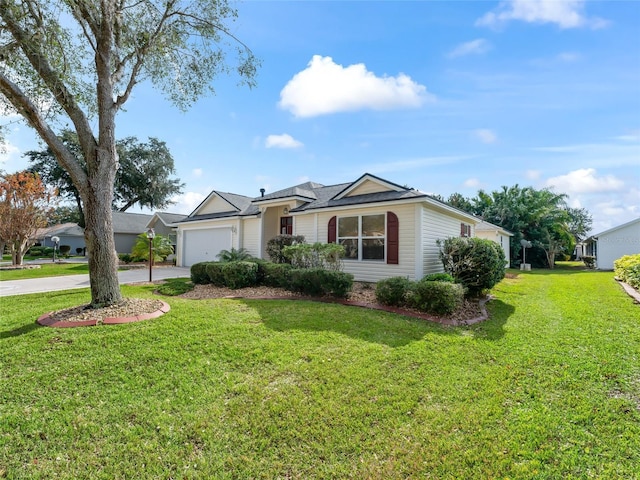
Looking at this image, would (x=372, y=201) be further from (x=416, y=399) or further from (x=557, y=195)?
(x=557, y=195)

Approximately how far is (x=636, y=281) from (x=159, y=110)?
15.8 m

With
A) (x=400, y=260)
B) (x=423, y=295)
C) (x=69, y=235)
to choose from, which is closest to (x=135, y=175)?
(x=69, y=235)

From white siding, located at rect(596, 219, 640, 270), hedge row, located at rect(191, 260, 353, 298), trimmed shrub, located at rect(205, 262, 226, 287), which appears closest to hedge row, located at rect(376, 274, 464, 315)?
hedge row, located at rect(191, 260, 353, 298)

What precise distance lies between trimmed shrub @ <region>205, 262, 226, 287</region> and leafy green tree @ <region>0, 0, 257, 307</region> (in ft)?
12.3

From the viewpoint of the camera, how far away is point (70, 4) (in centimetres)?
575

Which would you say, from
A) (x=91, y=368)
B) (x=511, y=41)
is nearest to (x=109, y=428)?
(x=91, y=368)

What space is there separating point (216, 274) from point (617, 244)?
26.3 metres

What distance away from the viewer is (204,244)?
60.3ft

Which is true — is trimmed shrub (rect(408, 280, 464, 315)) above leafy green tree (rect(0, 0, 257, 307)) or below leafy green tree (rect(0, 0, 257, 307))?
below

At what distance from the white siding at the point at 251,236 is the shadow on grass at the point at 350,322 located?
8.80m

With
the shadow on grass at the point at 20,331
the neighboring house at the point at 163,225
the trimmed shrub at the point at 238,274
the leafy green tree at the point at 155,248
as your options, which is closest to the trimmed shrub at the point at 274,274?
the trimmed shrub at the point at 238,274

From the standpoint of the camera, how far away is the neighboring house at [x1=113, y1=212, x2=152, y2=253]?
1158 inches

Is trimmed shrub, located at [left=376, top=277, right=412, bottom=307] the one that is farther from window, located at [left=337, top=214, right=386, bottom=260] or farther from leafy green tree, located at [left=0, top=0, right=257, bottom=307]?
leafy green tree, located at [left=0, top=0, right=257, bottom=307]

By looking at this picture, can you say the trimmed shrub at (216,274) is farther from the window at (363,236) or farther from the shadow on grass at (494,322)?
the shadow on grass at (494,322)
